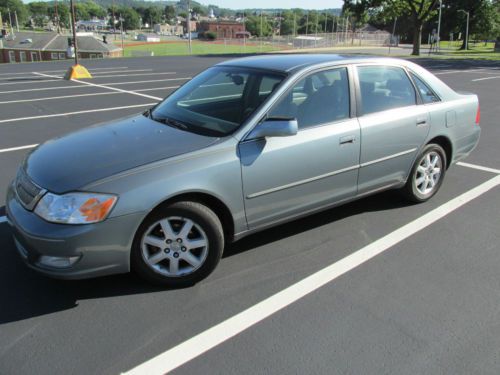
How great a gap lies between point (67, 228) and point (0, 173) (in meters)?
3.65

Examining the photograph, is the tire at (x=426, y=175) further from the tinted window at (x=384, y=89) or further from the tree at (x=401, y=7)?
the tree at (x=401, y=7)

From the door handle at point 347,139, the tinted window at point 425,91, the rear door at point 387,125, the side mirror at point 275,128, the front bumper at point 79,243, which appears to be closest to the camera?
the front bumper at point 79,243

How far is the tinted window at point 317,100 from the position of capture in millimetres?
3834

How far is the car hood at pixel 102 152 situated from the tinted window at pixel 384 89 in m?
1.65

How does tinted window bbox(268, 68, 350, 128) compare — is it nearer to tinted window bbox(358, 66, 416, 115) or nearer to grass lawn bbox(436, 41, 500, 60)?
tinted window bbox(358, 66, 416, 115)

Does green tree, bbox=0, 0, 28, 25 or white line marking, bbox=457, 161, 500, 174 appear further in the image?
green tree, bbox=0, 0, 28, 25

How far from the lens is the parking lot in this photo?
106 inches

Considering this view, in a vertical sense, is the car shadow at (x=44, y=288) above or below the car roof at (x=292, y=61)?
below

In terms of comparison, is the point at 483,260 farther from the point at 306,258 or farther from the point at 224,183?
the point at 224,183

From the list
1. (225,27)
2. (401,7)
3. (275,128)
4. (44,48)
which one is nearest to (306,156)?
(275,128)

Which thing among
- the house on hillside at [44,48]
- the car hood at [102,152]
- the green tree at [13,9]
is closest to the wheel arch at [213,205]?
the car hood at [102,152]

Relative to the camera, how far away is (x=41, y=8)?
186m

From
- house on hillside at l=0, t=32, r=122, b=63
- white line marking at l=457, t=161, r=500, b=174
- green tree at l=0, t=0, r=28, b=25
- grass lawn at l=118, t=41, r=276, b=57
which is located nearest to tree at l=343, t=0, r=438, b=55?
grass lawn at l=118, t=41, r=276, b=57

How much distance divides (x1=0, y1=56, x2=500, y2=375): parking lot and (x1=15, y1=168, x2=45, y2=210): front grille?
2.19 ft
